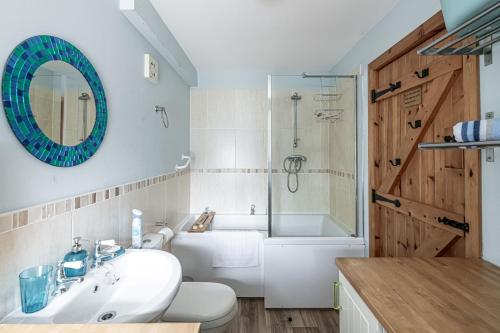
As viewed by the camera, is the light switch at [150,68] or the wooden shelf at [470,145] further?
the light switch at [150,68]

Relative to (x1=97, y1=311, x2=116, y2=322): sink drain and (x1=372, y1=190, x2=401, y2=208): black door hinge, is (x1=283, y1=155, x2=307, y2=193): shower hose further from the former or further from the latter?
(x1=97, y1=311, x2=116, y2=322): sink drain

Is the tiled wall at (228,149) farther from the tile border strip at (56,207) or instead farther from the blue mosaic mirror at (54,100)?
the blue mosaic mirror at (54,100)

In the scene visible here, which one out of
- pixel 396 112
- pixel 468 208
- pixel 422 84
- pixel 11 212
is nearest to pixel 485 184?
pixel 468 208

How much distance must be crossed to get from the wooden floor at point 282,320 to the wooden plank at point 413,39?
2.23 m

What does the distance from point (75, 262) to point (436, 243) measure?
1915 millimetres

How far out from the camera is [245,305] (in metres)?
2.55

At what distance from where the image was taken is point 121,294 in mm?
1217

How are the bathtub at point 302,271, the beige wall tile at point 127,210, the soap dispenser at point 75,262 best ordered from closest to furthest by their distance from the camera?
the soap dispenser at point 75,262 → the beige wall tile at point 127,210 → the bathtub at point 302,271

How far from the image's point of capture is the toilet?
153 cm

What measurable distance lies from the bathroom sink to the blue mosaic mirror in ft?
1.71

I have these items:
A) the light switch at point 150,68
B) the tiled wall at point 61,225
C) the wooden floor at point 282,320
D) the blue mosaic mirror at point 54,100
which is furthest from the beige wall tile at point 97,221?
the wooden floor at point 282,320

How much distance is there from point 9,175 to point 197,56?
246cm

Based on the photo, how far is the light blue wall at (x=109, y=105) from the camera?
0.91 metres

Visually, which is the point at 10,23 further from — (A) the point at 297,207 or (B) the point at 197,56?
(A) the point at 297,207
